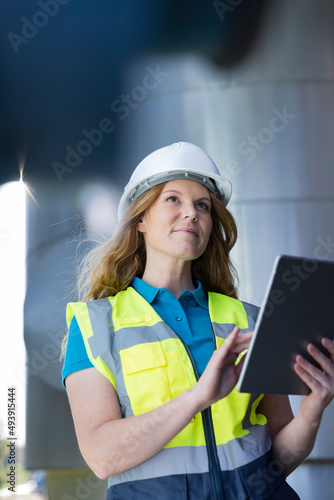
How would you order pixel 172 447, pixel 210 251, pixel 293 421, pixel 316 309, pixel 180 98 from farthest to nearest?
pixel 180 98 < pixel 210 251 < pixel 293 421 < pixel 172 447 < pixel 316 309

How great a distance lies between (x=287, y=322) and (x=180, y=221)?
2.16 feet

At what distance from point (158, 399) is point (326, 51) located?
2.92 metres

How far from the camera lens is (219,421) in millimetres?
1728

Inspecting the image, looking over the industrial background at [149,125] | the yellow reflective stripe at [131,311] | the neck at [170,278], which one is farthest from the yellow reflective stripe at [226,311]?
the industrial background at [149,125]

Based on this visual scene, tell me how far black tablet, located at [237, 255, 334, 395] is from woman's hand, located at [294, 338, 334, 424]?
0.02 m

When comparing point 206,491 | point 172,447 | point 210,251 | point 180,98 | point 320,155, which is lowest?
point 206,491

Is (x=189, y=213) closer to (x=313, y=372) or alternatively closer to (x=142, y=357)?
(x=142, y=357)

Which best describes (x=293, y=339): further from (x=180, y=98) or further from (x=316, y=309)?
(x=180, y=98)

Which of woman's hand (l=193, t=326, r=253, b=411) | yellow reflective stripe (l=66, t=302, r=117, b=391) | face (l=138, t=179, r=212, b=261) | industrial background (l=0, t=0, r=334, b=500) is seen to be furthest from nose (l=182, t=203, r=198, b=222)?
industrial background (l=0, t=0, r=334, b=500)

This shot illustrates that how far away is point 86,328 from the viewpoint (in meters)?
1.83

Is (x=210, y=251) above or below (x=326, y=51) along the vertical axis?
below

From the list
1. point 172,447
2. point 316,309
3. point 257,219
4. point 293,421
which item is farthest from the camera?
point 257,219

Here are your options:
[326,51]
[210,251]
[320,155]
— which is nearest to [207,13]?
[326,51]

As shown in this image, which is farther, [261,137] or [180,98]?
[180,98]
